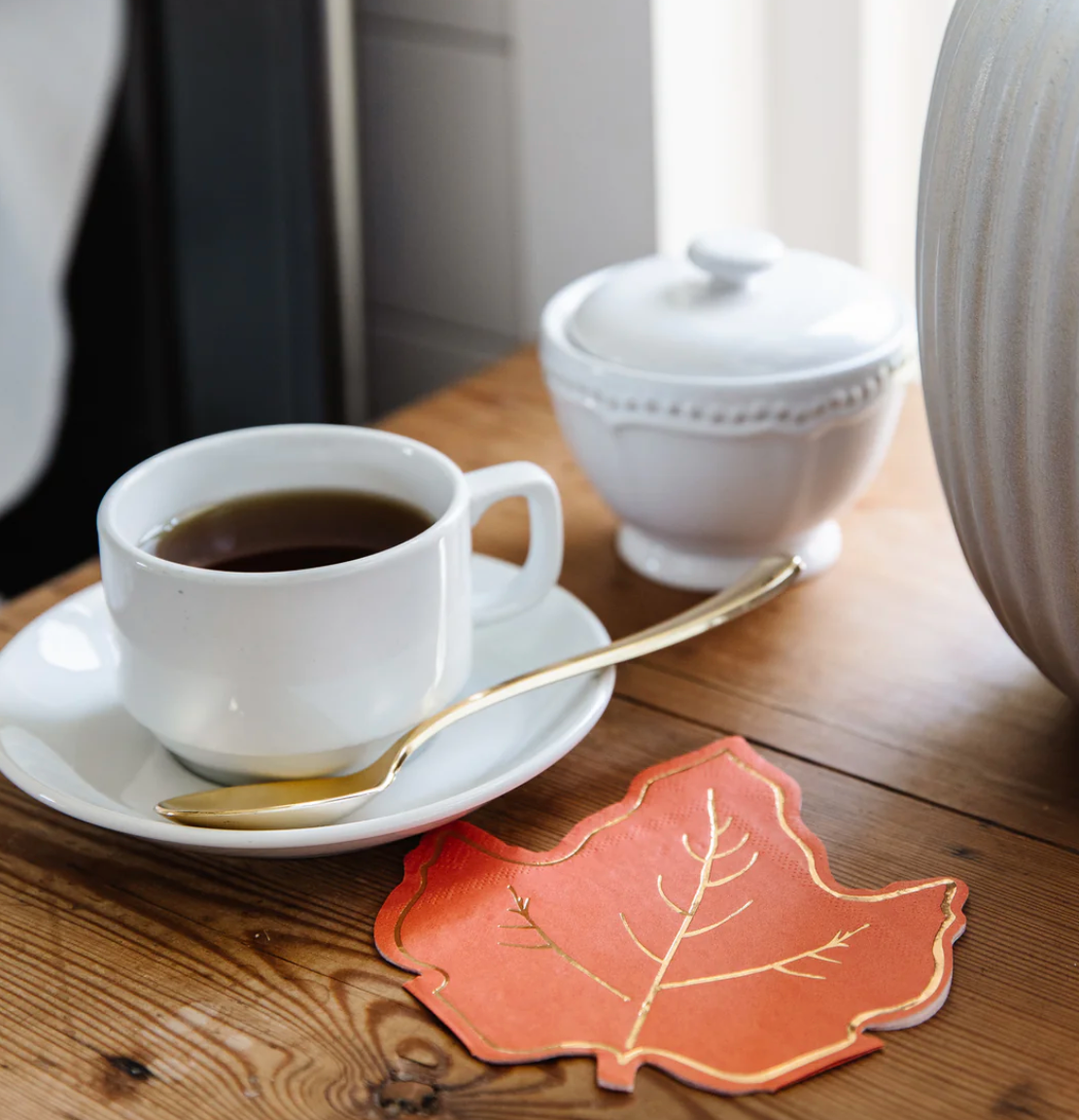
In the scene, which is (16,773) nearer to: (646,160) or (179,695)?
(179,695)

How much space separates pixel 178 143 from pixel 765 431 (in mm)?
489

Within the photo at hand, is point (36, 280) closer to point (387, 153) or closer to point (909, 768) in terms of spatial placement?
point (387, 153)

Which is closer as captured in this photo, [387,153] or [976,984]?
[976,984]

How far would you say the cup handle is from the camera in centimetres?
46

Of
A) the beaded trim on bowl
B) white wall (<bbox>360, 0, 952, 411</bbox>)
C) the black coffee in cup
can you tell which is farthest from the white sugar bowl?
white wall (<bbox>360, 0, 952, 411</bbox>)

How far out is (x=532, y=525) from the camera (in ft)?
1.55

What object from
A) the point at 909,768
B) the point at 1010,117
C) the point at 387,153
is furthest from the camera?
the point at 387,153

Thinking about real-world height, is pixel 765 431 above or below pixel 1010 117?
below

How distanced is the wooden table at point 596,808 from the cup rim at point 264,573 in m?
0.09

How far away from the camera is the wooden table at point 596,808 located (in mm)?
330

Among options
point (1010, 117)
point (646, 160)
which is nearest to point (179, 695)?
point (1010, 117)

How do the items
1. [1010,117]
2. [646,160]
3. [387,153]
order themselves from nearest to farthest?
1. [1010,117]
2. [646,160]
3. [387,153]

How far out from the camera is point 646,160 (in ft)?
2.55

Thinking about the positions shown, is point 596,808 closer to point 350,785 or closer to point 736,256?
point 350,785
